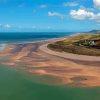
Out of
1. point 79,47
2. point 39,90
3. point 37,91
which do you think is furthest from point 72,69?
point 79,47

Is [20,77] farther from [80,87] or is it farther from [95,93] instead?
[95,93]

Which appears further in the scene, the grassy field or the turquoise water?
the grassy field

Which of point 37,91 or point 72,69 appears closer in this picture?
point 37,91

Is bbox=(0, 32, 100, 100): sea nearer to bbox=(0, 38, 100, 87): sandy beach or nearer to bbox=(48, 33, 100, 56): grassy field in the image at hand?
bbox=(0, 38, 100, 87): sandy beach

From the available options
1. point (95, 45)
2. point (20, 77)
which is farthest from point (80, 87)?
point (95, 45)

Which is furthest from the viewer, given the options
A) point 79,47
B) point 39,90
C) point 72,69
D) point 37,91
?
point 79,47

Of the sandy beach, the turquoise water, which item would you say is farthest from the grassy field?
the turquoise water

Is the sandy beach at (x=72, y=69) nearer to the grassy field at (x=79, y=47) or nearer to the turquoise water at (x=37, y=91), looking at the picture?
the turquoise water at (x=37, y=91)

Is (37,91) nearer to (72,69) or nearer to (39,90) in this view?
(39,90)

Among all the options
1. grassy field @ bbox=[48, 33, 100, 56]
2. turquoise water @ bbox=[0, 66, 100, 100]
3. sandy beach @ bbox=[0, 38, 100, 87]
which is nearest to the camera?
turquoise water @ bbox=[0, 66, 100, 100]
